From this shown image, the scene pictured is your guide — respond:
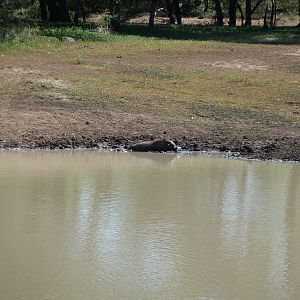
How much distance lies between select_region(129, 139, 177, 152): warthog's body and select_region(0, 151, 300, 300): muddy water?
532 millimetres

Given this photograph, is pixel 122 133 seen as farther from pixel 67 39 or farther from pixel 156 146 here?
pixel 67 39

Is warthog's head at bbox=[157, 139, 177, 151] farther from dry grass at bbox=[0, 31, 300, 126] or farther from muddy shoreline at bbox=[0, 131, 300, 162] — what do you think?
dry grass at bbox=[0, 31, 300, 126]

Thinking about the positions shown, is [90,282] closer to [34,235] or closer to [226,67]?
[34,235]

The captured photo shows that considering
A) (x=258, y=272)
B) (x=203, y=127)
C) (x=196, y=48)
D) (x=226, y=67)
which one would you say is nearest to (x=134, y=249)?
(x=258, y=272)

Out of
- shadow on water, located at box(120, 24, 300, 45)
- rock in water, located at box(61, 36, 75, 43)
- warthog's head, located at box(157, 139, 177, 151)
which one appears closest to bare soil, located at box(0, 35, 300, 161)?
warthog's head, located at box(157, 139, 177, 151)

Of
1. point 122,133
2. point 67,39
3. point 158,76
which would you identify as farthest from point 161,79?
point 67,39

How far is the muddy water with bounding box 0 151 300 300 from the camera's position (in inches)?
262

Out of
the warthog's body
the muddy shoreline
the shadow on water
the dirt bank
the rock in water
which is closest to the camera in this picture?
the muddy shoreline

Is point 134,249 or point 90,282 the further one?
point 134,249

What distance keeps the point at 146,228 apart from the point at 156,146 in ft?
16.1

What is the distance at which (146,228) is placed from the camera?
27.8 feet

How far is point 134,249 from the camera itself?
7621mm

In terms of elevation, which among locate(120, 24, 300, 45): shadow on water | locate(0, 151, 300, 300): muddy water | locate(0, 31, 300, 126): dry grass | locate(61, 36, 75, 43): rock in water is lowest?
locate(0, 151, 300, 300): muddy water

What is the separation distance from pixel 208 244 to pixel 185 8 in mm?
46365
